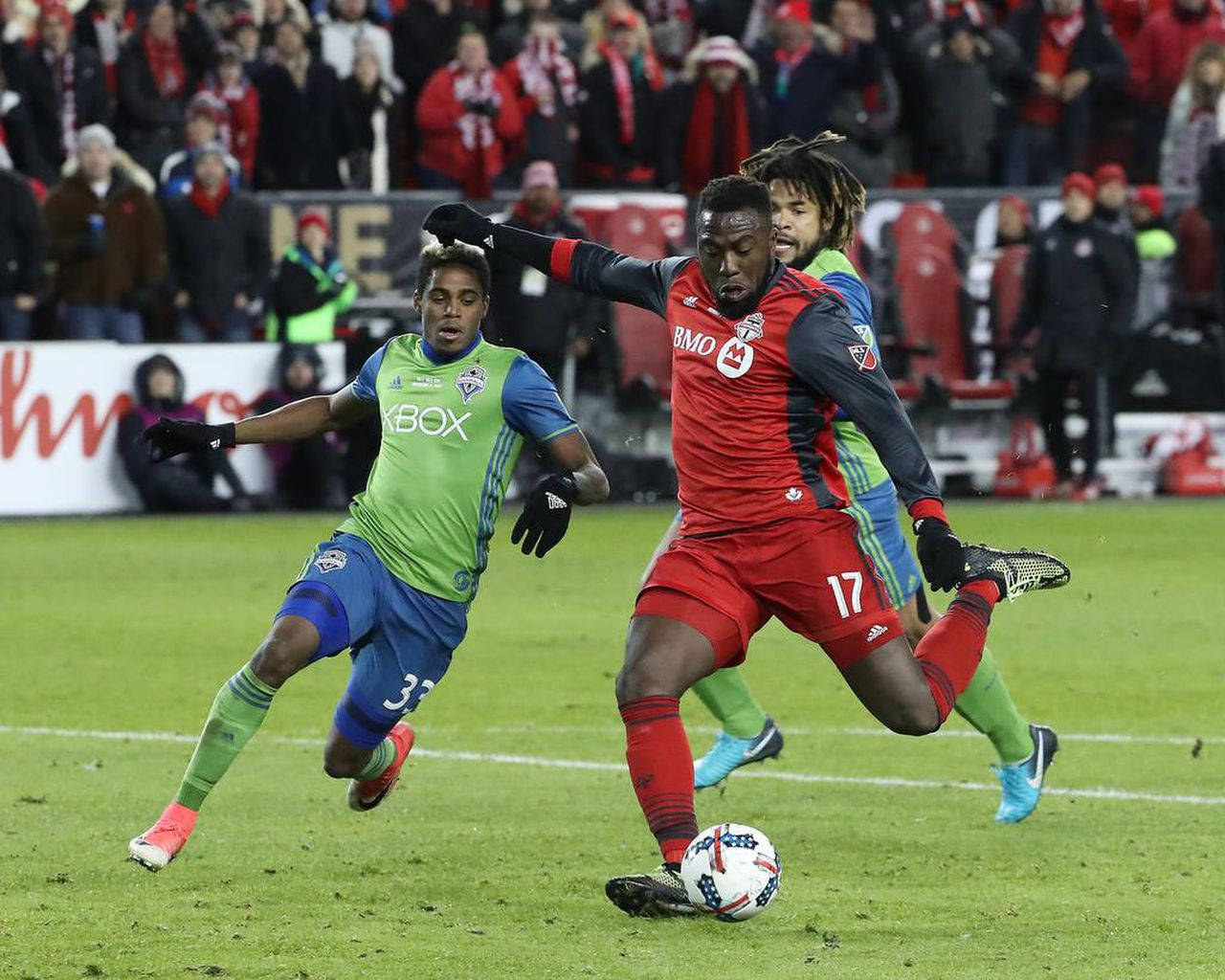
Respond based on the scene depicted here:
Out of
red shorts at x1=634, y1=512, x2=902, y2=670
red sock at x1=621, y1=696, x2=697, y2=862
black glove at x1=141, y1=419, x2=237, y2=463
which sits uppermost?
black glove at x1=141, y1=419, x2=237, y2=463

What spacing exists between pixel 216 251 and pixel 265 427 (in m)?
11.9

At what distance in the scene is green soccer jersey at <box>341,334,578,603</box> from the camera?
7.82 metres

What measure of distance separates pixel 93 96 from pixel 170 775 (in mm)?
11466

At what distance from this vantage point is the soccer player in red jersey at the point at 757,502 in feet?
22.5

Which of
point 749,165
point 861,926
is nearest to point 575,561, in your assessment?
point 749,165

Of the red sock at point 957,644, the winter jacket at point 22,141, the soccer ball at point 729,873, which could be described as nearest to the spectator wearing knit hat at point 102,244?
the winter jacket at point 22,141

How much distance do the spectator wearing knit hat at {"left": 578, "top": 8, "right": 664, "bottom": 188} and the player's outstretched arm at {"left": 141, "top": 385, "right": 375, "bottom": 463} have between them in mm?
12957

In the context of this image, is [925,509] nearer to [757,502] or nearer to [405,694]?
[757,502]

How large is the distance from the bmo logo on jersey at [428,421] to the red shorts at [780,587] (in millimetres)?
1034

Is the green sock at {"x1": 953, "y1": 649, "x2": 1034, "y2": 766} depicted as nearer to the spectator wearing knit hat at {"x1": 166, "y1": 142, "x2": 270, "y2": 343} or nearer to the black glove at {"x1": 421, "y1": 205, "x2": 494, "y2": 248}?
the black glove at {"x1": 421, "y1": 205, "x2": 494, "y2": 248}

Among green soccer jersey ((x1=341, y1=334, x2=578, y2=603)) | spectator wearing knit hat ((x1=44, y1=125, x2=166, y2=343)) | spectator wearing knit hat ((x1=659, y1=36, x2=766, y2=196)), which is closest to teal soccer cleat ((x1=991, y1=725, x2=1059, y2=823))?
green soccer jersey ((x1=341, y1=334, x2=578, y2=603))

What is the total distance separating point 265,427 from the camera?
802 cm

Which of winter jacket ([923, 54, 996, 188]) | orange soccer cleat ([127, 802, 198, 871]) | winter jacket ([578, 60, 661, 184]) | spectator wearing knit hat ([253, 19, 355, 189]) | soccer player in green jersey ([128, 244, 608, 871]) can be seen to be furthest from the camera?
winter jacket ([923, 54, 996, 188])

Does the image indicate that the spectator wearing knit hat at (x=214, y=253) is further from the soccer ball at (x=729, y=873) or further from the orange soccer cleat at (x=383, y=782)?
the soccer ball at (x=729, y=873)
